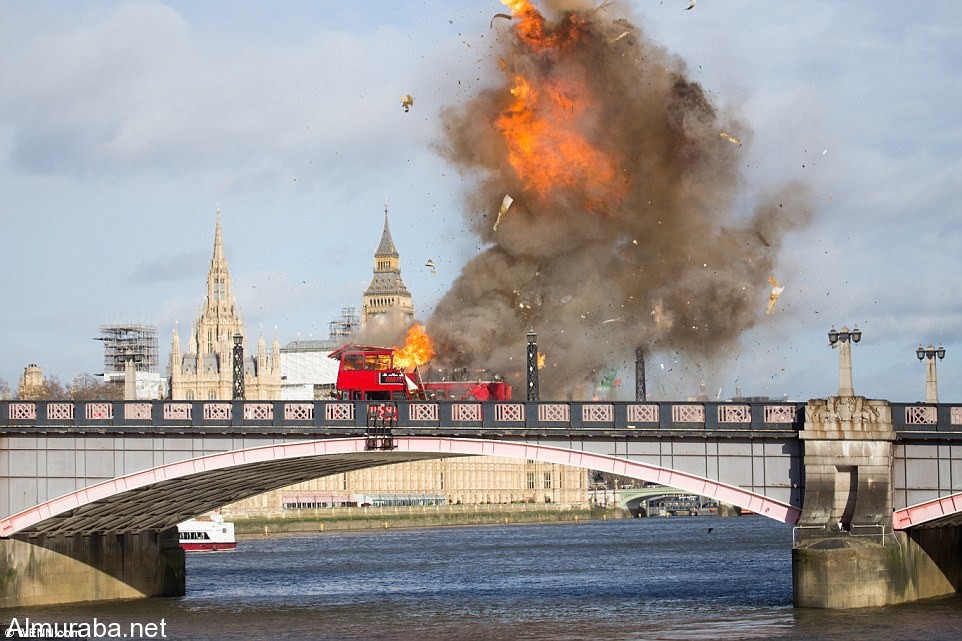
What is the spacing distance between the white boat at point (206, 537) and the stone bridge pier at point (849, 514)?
85355mm

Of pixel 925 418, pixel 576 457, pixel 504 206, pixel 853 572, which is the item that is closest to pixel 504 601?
pixel 576 457

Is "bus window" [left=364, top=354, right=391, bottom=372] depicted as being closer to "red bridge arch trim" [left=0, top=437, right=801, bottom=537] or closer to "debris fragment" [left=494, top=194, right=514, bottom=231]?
"red bridge arch trim" [left=0, top=437, right=801, bottom=537]

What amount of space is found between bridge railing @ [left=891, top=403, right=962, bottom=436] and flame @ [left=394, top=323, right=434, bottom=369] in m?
27.3

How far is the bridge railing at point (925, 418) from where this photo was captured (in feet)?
191

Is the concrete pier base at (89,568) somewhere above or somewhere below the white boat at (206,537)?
above

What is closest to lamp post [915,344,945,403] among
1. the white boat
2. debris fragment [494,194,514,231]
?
debris fragment [494,194,514,231]

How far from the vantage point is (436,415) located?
60594mm

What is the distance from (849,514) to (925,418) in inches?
186

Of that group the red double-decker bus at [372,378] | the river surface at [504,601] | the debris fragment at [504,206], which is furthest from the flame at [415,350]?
the river surface at [504,601]

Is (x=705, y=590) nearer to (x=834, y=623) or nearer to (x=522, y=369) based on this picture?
(x=522, y=369)

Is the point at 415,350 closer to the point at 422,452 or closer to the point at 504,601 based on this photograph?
the point at 504,601

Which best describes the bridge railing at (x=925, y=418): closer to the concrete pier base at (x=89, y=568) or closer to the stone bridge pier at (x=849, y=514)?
the stone bridge pier at (x=849, y=514)

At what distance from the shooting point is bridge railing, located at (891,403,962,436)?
191 ft

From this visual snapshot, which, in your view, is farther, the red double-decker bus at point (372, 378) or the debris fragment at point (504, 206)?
the debris fragment at point (504, 206)
